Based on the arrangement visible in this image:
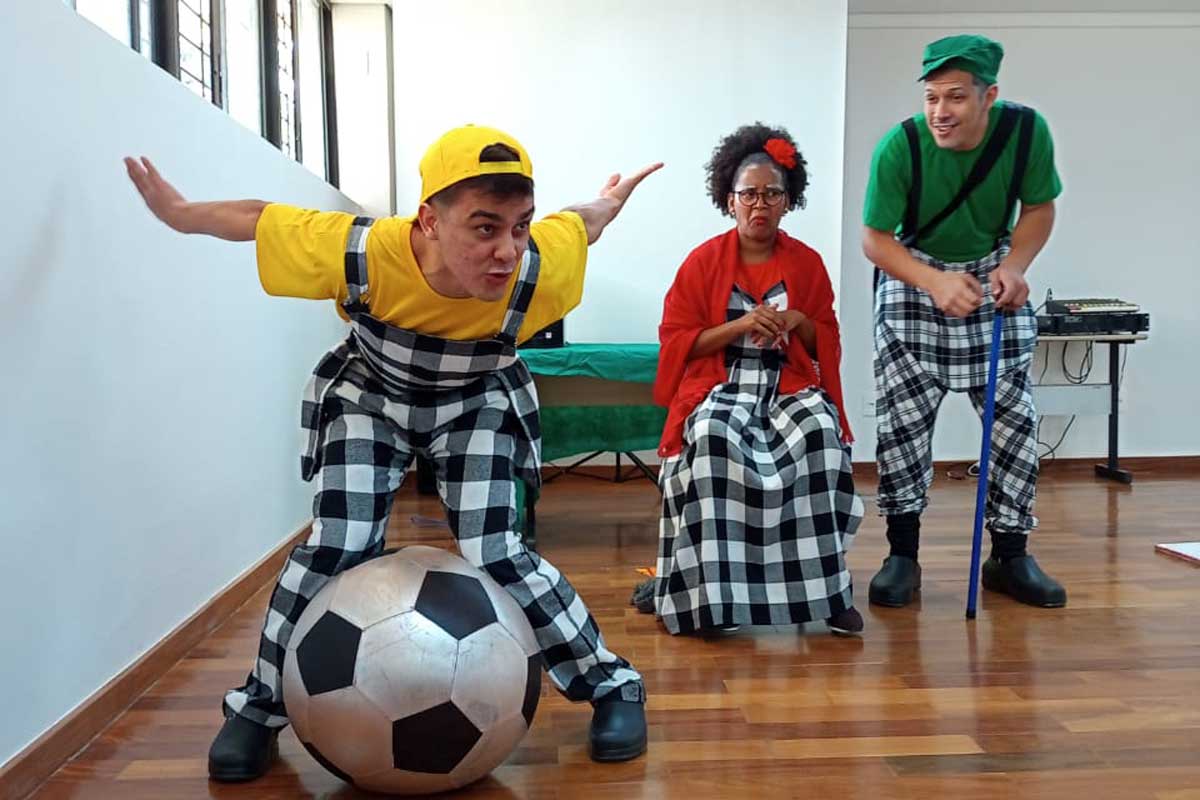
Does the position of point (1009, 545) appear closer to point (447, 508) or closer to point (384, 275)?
point (447, 508)

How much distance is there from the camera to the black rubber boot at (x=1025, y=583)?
2.39 metres

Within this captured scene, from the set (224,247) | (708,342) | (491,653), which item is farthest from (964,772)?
(224,247)

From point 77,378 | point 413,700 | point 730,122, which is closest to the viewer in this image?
point 413,700

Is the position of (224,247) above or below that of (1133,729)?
above

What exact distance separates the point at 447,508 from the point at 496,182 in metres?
0.53

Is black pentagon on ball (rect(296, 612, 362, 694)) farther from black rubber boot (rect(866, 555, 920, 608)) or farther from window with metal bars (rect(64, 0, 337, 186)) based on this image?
black rubber boot (rect(866, 555, 920, 608))

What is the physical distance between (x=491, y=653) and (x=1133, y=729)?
112cm

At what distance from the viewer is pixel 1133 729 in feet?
5.35

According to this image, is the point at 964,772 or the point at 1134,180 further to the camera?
the point at 1134,180

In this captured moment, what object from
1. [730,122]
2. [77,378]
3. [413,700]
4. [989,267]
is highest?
[730,122]

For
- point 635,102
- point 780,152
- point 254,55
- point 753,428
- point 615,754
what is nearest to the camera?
point 615,754

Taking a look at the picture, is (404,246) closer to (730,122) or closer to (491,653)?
(491,653)

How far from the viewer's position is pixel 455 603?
1.34 meters

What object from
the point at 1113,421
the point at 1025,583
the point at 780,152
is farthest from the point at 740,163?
the point at 1113,421
